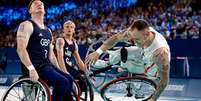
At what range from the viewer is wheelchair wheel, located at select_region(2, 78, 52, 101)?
5.57 m

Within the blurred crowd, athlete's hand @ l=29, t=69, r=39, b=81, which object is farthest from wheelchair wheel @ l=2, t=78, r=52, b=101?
the blurred crowd

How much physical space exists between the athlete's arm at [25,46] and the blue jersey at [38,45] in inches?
3.0

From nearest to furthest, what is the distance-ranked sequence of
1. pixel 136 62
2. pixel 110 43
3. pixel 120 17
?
1. pixel 110 43
2. pixel 136 62
3. pixel 120 17

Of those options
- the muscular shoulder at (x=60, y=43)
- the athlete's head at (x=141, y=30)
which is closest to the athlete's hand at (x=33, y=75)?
the athlete's head at (x=141, y=30)

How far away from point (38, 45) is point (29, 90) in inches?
22.5

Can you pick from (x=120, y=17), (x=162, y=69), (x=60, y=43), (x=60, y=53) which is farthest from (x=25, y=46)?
(x=120, y=17)

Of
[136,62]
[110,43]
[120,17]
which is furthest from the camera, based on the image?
[120,17]

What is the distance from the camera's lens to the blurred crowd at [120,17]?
1559 centimetres

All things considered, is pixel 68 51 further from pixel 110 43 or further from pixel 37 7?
pixel 37 7

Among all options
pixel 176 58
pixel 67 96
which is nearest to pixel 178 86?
pixel 176 58

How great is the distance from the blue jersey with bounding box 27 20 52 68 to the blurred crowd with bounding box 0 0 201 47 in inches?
299

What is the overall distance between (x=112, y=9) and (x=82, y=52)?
6873mm

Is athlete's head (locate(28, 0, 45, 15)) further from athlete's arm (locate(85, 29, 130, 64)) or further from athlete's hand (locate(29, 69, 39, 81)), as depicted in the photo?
athlete's arm (locate(85, 29, 130, 64))

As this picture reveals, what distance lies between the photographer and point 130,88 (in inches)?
271
